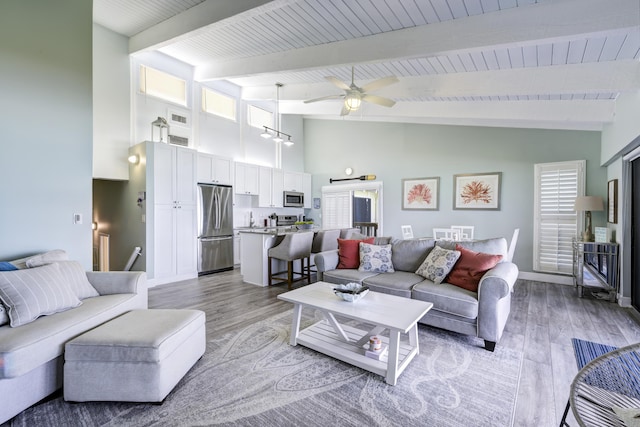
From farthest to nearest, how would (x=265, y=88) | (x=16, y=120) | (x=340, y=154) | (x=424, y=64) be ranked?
(x=340, y=154) < (x=265, y=88) < (x=424, y=64) < (x=16, y=120)

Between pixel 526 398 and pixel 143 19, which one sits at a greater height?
pixel 143 19

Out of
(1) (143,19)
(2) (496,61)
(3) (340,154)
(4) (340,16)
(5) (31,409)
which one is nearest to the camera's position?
(5) (31,409)

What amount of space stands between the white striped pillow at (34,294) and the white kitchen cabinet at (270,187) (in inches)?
191

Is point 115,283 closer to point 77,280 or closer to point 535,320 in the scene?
point 77,280

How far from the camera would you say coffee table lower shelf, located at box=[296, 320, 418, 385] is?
7.02 feet

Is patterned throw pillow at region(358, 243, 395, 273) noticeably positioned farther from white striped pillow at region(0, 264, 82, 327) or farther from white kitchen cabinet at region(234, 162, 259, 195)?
white kitchen cabinet at region(234, 162, 259, 195)

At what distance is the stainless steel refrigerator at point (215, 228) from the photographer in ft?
18.1

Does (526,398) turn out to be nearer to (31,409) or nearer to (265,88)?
(31,409)

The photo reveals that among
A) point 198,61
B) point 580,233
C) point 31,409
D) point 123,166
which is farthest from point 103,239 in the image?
point 580,233

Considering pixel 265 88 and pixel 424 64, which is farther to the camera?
pixel 265 88

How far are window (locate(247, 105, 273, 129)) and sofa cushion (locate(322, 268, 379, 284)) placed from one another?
492 centimetres

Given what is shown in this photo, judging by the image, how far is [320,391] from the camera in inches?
77.7

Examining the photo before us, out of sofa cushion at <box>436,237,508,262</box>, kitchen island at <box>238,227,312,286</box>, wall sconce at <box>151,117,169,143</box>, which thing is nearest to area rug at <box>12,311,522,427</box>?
sofa cushion at <box>436,237,508,262</box>

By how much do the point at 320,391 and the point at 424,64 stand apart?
12.5 ft
